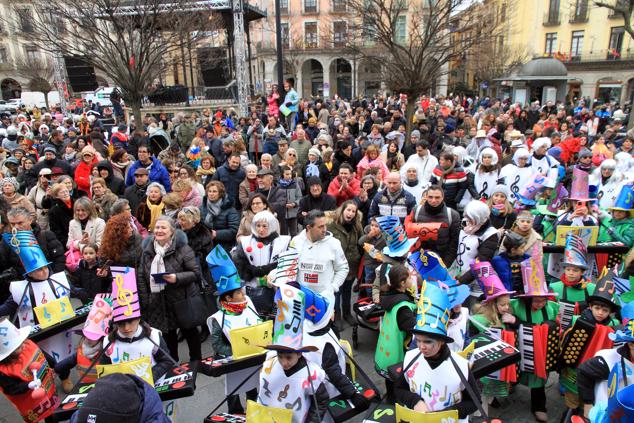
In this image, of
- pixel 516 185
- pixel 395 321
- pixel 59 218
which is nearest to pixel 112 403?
pixel 395 321

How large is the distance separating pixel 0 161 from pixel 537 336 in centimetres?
1079

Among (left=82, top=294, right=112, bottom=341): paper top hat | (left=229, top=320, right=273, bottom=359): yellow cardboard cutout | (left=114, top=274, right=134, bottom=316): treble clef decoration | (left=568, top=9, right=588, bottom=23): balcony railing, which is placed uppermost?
(left=568, top=9, right=588, bottom=23): balcony railing

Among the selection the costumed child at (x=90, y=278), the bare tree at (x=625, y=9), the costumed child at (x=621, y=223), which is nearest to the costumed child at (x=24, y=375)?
the costumed child at (x=90, y=278)

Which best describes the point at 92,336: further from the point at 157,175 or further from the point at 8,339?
the point at 157,175

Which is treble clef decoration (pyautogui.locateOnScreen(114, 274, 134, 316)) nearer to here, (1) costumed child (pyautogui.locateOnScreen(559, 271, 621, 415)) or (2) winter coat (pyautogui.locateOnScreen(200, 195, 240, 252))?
(2) winter coat (pyautogui.locateOnScreen(200, 195, 240, 252))

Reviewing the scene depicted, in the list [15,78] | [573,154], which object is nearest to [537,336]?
[573,154]

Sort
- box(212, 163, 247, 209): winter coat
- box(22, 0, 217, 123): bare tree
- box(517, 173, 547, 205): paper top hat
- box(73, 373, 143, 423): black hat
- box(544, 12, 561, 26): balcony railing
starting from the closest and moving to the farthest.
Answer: box(73, 373, 143, 423): black hat < box(517, 173, 547, 205): paper top hat < box(212, 163, 247, 209): winter coat < box(22, 0, 217, 123): bare tree < box(544, 12, 561, 26): balcony railing

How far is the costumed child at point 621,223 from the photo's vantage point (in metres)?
5.15

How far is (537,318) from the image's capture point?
12.2 ft

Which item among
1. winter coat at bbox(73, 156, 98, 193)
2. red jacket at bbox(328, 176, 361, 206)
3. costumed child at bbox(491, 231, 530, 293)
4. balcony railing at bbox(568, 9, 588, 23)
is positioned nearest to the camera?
costumed child at bbox(491, 231, 530, 293)

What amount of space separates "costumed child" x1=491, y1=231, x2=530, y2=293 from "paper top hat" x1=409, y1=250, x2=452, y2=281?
1.80ft

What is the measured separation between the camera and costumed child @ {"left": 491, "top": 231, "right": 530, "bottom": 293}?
4078mm

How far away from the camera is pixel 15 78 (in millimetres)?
48562

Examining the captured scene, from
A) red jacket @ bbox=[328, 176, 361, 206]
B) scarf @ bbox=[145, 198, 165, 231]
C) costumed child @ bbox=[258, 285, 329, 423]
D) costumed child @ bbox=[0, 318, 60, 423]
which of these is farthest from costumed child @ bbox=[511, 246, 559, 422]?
scarf @ bbox=[145, 198, 165, 231]
